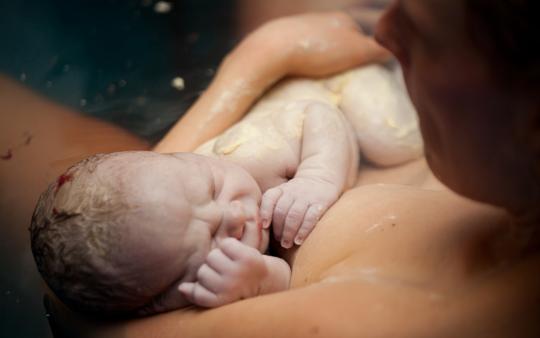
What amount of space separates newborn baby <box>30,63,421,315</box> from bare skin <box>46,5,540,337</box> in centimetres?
6

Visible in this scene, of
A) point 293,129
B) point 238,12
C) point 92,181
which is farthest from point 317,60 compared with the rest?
point 92,181

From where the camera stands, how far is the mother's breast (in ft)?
2.09

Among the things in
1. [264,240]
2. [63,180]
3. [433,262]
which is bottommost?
[264,240]

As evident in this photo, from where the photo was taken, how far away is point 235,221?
88 centimetres

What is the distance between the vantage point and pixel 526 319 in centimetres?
56

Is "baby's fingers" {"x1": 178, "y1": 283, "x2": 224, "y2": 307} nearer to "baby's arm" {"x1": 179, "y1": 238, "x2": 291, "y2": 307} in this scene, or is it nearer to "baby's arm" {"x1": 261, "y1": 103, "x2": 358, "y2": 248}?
"baby's arm" {"x1": 179, "y1": 238, "x2": 291, "y2": 307}

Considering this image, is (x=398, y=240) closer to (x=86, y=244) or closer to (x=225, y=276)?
(x=225, y=276)

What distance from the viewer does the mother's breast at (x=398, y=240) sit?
64 cm

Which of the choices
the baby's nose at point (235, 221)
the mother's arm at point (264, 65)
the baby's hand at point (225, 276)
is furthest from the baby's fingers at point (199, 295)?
the mother's arm at point (264, 65)

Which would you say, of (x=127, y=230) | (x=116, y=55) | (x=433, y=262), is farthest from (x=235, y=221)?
(x=116, y=55)

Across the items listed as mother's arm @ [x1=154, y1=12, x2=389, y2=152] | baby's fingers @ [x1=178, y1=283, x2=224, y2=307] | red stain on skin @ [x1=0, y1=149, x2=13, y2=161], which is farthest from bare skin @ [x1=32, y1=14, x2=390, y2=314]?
red stain on skin @ [x1=0, y1=149, x2=13, y2=161]

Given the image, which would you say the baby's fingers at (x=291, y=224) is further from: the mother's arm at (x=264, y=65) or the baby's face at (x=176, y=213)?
the mother's arm at (x=264, y=65)

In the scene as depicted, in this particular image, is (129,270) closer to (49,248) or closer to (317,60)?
(49,248)

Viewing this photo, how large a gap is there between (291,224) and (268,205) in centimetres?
5
